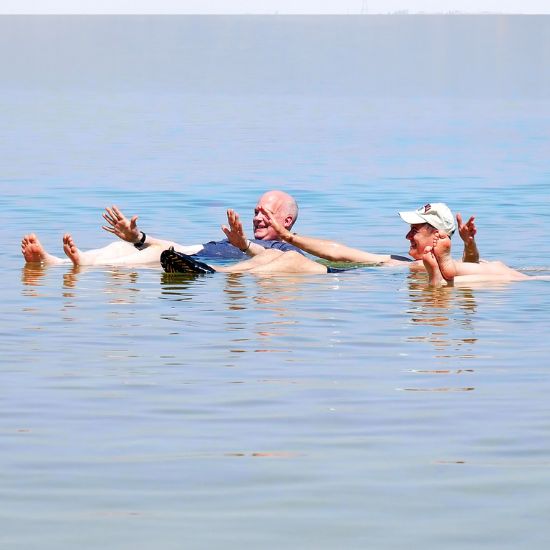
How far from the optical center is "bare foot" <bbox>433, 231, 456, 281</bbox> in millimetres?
13422

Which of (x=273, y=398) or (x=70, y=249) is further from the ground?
(x=70, y=249)

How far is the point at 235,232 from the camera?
14.7m

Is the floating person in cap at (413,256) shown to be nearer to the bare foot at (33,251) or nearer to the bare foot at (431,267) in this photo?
the bare foot at (431,267)

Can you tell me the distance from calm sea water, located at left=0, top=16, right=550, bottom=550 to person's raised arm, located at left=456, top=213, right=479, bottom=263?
47 centimetres

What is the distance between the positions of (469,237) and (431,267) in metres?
0.77

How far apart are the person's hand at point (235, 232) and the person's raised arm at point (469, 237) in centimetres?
183

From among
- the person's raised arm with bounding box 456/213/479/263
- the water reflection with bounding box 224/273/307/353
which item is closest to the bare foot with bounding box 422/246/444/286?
the person's raised arm with bounding box 456/213/479/263

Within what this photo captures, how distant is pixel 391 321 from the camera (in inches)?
482

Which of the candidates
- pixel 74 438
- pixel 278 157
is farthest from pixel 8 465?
pixel 278 157

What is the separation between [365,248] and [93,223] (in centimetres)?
368

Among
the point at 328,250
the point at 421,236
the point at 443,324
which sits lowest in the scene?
the point at 443,324

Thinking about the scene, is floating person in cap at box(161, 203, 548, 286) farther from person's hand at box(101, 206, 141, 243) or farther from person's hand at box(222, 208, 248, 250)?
person's hand at box(101, 206, 141, 243)

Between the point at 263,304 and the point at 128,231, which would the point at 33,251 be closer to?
the point at 128,231

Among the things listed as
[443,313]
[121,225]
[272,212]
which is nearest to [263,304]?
[443,313]
